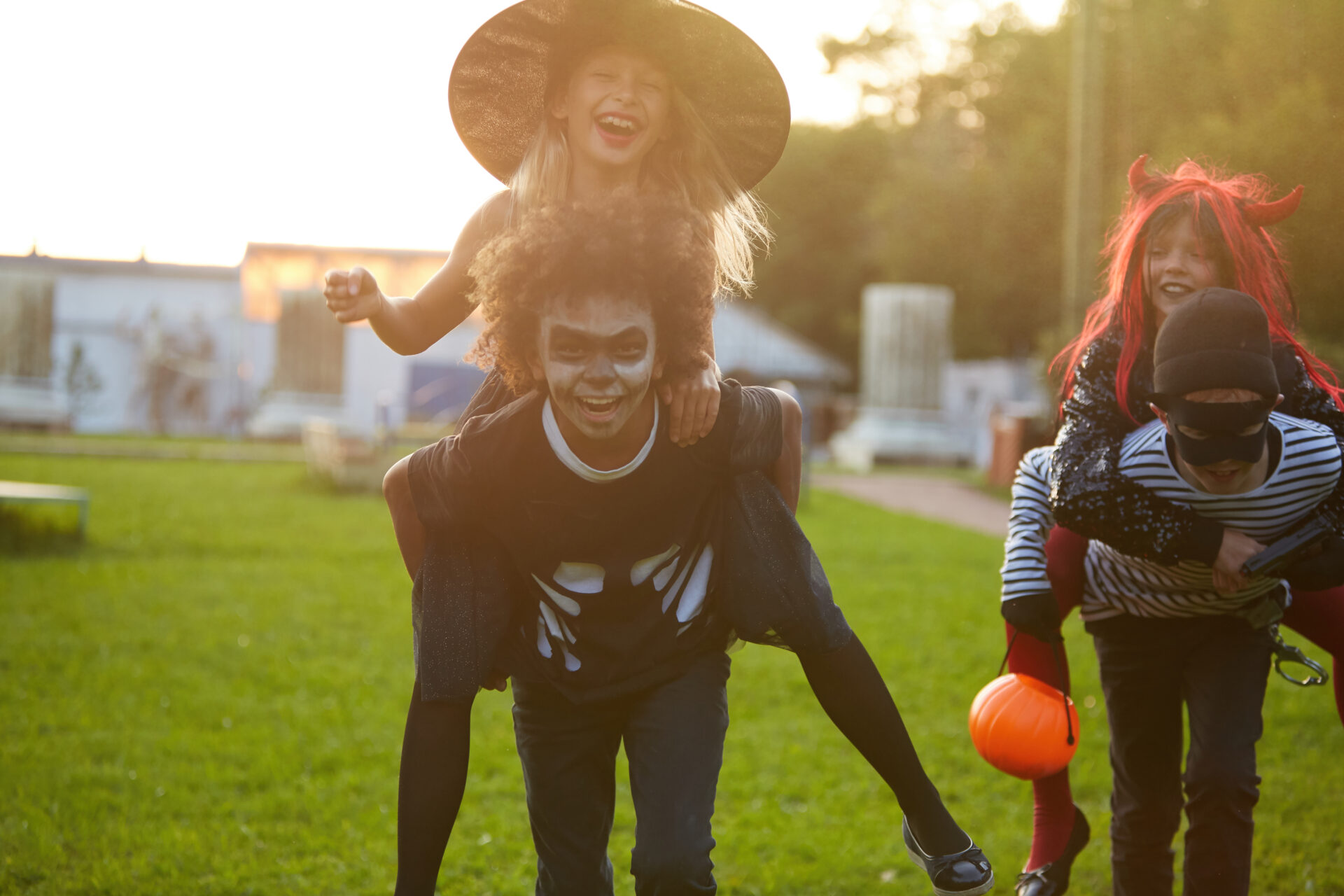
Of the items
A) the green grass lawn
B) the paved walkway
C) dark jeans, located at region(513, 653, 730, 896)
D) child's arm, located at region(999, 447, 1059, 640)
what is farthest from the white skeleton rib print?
the paved walkway

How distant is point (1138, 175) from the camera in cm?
328

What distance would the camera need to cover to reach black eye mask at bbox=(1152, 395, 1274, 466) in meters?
2.56

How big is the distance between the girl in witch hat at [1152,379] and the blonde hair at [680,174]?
98 centimetres

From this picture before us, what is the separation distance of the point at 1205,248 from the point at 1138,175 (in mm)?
344

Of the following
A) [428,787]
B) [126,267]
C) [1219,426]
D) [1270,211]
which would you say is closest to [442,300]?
[428,787]

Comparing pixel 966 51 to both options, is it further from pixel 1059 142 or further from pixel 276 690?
pixel 276 690

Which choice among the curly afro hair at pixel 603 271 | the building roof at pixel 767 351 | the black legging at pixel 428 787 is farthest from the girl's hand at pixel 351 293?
the building roof at pixel 767 351

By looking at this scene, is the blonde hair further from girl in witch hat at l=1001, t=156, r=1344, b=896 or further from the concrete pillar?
the concrete pillar

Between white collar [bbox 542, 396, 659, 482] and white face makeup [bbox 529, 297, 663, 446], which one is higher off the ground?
white face makeup [bbox 529, 297, 663, 446]

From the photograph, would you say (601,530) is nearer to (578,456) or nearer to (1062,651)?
(578,456)

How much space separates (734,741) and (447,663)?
3.51m

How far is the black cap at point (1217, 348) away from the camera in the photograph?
255 centimetres

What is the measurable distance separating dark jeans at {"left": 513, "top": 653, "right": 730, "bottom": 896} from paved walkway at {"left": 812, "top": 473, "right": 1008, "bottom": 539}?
11.5 meters

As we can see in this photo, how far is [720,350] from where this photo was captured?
122 feet
